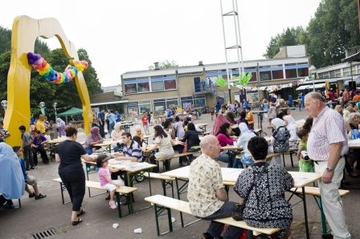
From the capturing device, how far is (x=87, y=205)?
7707 mm

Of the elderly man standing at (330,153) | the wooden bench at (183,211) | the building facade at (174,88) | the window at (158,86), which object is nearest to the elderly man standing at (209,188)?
the wooden bench at (183,211)

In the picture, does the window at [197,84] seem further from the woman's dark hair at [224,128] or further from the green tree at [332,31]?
the woman's dark hair at [224,128]

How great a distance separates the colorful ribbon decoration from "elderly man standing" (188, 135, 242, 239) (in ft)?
32.8

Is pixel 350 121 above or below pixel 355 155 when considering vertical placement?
above

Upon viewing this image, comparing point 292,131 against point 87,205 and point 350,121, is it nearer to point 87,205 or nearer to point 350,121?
point 350,121

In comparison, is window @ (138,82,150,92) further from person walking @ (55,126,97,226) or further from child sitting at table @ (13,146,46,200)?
person walking @ (55,126,97,226)

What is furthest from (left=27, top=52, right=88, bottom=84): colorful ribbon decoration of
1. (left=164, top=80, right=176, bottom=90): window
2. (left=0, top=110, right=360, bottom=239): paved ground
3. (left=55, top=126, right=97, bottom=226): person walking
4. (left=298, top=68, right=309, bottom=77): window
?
(left=298, top=68, right=309, bottom=77): window

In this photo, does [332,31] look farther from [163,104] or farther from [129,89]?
[129,89]

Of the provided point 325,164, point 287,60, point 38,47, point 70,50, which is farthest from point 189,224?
point 38,47

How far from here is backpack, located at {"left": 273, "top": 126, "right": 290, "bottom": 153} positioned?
7916 mm

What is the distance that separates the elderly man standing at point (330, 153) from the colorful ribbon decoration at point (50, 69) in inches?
420

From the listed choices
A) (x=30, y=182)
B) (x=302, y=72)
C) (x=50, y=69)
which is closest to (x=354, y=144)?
(x=30, y=182)

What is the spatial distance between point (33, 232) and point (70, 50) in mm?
13411

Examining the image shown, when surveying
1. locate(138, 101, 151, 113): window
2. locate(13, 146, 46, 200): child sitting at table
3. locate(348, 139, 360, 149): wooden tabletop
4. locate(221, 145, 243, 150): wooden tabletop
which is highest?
locate(138, 101, 151, 113): window
